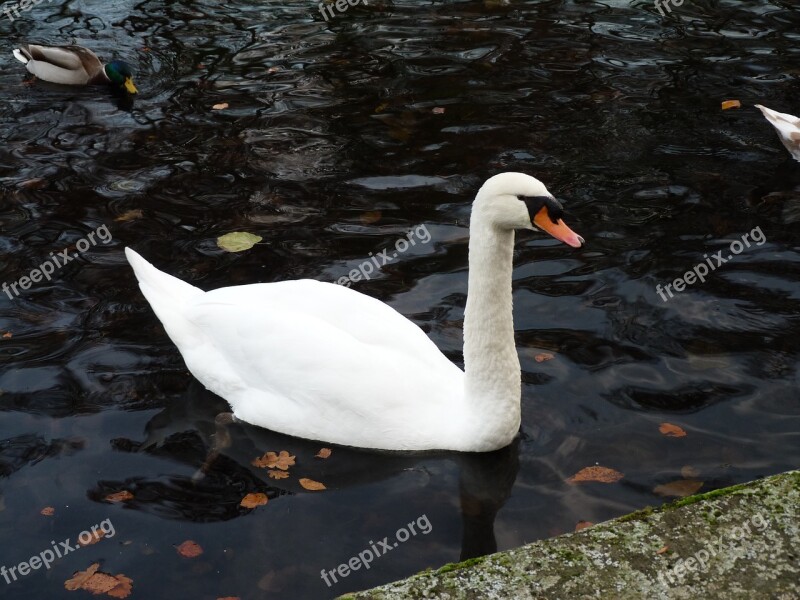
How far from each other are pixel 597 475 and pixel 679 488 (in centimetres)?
40

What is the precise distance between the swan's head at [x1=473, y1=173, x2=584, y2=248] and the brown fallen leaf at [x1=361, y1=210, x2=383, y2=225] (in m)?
2.93

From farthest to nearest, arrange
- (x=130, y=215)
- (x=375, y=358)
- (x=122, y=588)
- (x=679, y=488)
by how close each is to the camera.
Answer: (x=130, y=215)
(x=375, y=358)
(x=679, y=488)
(x=122, y=588)

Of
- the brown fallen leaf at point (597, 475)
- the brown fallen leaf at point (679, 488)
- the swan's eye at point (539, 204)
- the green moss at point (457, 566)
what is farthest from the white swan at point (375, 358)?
the green moss at point (457, 566)

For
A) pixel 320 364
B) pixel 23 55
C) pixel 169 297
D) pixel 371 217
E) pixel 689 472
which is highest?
pixel 320 364

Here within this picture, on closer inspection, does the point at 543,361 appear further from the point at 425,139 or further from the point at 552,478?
the point at 425,139

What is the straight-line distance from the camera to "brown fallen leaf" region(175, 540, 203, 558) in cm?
475

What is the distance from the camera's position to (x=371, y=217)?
7816 mm

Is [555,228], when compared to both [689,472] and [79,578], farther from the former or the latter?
[79,578]

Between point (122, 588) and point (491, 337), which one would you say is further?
point (491, 337)

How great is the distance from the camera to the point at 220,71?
1077cm

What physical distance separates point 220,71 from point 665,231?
537 cm

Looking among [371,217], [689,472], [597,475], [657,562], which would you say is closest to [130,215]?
[371,217]

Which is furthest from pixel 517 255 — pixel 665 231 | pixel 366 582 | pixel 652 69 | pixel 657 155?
pixel 652 69

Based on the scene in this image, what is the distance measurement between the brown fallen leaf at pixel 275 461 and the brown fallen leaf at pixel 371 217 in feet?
8.72
